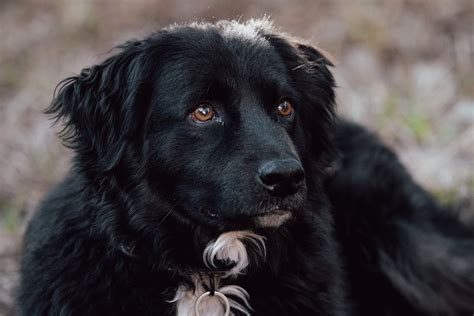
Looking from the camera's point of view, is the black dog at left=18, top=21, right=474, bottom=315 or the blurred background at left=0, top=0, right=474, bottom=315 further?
the blurred background at left=0, top=0, right=474, bottom=315

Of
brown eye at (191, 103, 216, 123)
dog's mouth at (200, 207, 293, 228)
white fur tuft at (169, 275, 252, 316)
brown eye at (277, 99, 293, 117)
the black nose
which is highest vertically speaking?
brown eye at (277, 99, 293, 117)

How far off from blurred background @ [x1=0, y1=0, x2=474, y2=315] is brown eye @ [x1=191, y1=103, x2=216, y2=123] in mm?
2939

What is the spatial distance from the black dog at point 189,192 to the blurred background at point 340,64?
245cm

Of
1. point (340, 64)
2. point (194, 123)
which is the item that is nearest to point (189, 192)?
point (194, 123)

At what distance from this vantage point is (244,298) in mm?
4250

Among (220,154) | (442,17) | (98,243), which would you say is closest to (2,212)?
(98,243)

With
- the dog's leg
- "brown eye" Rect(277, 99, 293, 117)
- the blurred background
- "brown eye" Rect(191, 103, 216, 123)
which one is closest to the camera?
"brown eye" Rect(191, 103, 216, 123)

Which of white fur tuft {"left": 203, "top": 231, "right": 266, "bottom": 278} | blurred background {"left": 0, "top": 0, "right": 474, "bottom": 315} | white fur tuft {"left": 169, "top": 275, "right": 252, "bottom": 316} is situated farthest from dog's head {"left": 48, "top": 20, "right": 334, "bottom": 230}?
blurred background {"left": 0, "top": 0, "right": 474, "bottom": 315}

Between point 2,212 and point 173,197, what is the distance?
3.17m

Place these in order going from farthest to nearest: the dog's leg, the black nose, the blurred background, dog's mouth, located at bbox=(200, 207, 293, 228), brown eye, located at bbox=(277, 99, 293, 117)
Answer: the blurred background
the dog's leg
brown eye, located at bbox=(277, 99, 293, 117)
dog's mouth, located at bbox=(200, 207, 293, 228)
the black nose

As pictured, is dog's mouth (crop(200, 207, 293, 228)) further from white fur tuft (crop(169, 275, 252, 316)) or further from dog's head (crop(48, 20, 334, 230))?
white fur tuft (crop(169, 275, 252, 316))

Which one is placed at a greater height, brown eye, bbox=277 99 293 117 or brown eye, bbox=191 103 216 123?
brown eye, bbox=277 99 293 117

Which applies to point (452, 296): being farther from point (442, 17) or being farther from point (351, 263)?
point (442, 17)

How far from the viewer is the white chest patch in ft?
13.8
